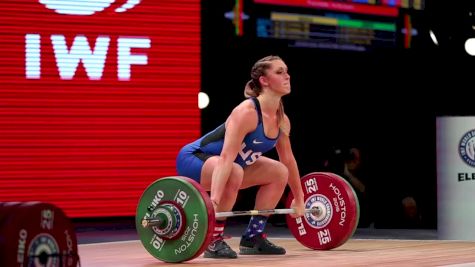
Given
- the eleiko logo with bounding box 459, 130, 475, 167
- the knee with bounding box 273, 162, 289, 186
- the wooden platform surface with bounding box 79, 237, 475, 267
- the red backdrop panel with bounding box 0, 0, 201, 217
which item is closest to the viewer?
the wooden platform surface with bounding box 79, 237, 475, 267

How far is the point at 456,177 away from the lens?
7.38 m

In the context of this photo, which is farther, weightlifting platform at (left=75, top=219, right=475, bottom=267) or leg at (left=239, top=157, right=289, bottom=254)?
leg at (left=239, top=157, right=289, bottom=254)

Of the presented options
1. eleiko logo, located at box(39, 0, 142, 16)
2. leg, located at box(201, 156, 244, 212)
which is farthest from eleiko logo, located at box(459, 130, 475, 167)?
eleiko logo, located at box(39, 0, 142, 16)

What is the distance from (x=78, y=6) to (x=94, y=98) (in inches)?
31.5

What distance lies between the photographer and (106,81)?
29.1ft

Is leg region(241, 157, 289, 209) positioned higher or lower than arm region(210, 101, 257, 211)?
lower

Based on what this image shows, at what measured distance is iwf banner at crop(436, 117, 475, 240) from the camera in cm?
731

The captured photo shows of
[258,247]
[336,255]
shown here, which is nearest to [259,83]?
[258,247]

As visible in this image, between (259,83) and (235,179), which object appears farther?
(259,83)

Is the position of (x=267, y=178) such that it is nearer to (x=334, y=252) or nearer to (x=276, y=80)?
(x=276, y=80)

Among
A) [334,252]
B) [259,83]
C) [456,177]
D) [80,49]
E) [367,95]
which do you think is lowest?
[334,252]

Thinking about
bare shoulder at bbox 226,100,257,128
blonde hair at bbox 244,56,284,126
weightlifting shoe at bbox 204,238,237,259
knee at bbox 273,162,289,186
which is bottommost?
weightlifting shoe at bbox 204,238,237,259

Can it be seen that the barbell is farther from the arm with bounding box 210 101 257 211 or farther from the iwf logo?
the iwf logo

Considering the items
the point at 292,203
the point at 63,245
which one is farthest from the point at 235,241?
the point at 63,245
